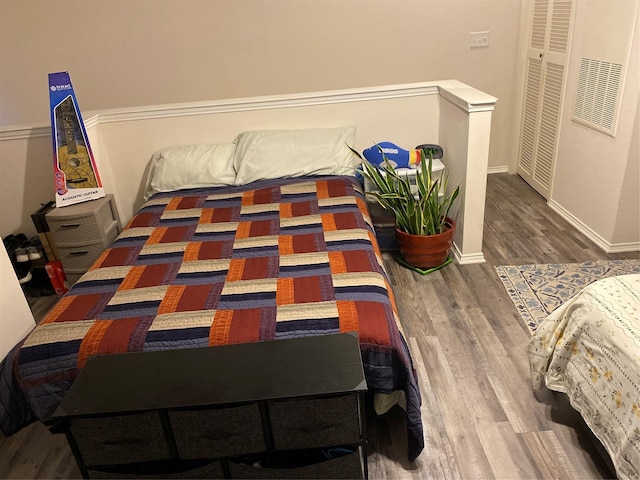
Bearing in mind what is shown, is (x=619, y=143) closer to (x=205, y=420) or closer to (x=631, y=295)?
(x=631, y=295)

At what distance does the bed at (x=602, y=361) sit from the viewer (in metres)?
1.46

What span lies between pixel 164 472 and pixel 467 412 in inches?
44.6

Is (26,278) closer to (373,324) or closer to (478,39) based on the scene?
(373,324)

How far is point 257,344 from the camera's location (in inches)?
65.0

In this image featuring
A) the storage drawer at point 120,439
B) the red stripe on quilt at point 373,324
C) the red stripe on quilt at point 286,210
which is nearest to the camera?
the storage drawer at point 120,439

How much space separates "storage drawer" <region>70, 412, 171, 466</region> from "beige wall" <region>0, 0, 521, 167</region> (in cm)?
326

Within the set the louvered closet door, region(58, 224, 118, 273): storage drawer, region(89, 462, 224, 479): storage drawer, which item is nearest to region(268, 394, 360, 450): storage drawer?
region(89, 462, 224, 479): storage drawer

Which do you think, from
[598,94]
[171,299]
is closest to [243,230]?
[171,299]

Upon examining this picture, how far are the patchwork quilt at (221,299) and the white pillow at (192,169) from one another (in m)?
0.53

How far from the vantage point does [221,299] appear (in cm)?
192

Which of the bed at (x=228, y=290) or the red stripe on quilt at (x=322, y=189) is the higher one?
the red stripe on quilt at (x=322, y=189)

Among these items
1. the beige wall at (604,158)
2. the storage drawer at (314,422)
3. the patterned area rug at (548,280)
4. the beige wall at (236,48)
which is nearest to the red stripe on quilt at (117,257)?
the storage drawer at (314,422)

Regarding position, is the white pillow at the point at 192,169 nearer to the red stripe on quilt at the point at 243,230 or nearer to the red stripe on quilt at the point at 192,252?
the red stripe on quilt at the point at 243,230

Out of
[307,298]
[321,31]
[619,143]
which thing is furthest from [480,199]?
[321,31]
